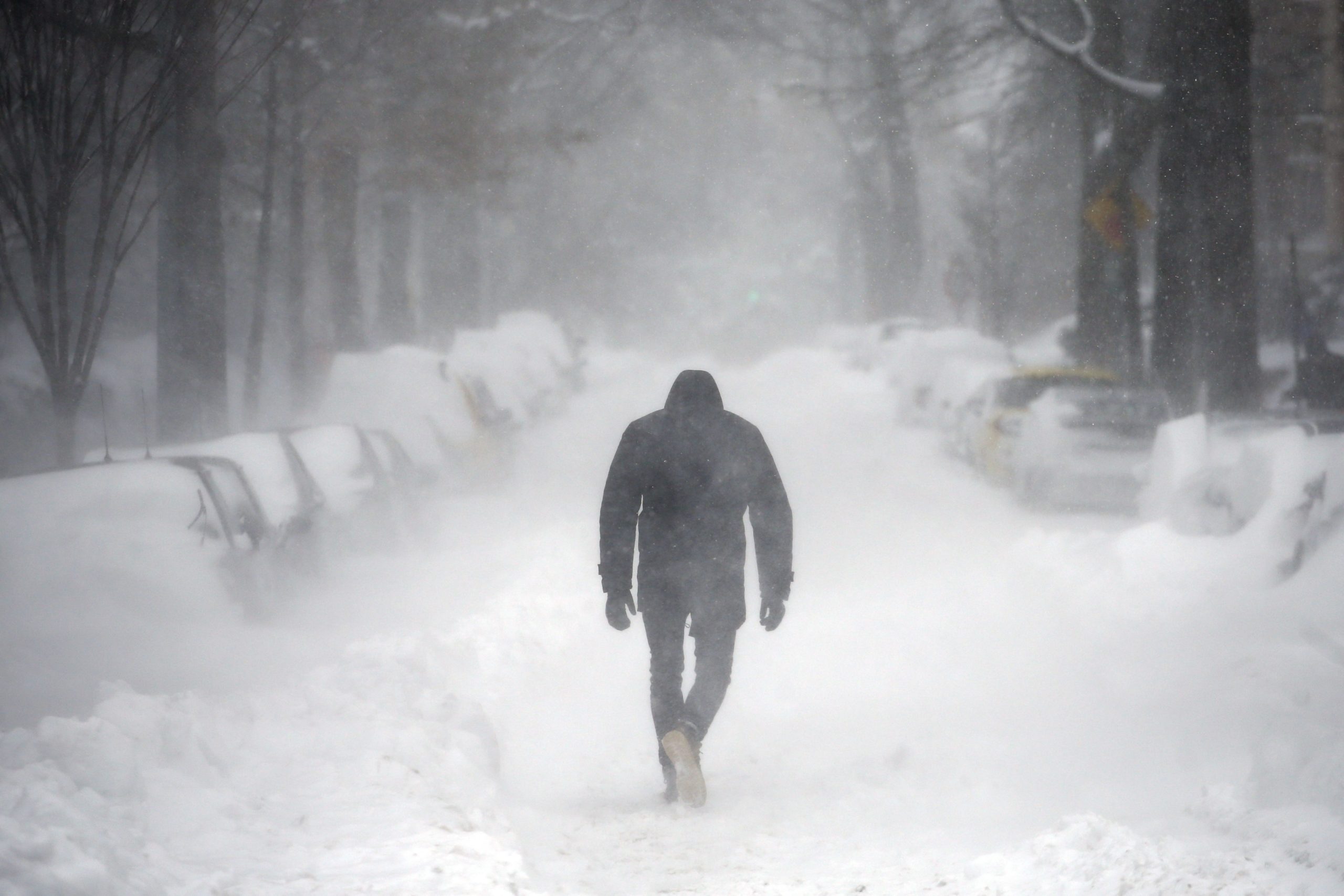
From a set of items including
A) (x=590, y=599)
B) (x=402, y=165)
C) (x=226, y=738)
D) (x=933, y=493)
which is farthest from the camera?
(x=402, y=165)

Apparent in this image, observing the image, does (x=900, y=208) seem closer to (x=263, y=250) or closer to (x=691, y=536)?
(x=263, y=250)

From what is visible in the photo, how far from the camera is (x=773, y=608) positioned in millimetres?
6070

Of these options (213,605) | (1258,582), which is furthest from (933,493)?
(213,605)

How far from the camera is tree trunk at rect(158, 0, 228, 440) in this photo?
12.4m

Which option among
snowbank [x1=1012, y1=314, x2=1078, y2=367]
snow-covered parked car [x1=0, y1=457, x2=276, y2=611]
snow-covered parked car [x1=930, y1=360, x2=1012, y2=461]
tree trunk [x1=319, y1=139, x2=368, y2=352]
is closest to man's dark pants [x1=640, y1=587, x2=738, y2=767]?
snow-covered parked car [x1=0, y1=457, x2=276, y2=611]

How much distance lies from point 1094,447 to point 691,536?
33.8 feet

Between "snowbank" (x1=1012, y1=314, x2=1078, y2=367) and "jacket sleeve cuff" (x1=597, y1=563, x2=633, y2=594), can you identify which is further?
"snowbank" (x1=1012, y1=314, x2=1078, y2=367)

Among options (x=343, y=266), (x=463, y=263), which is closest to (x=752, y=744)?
(x=343, y=266)

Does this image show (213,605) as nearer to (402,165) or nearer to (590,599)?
(590,599)

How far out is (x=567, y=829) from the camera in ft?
18.2

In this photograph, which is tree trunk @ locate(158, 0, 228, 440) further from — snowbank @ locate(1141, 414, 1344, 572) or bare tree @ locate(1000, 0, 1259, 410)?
snowbank @ locate(1141, 414, 1344, 572)

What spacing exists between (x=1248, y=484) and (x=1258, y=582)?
0.99 metres

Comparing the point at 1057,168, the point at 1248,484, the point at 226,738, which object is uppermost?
the point at 1057,168

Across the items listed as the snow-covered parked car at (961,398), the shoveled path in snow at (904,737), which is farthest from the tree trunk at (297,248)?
the snow-covered parked car at (961,398)
